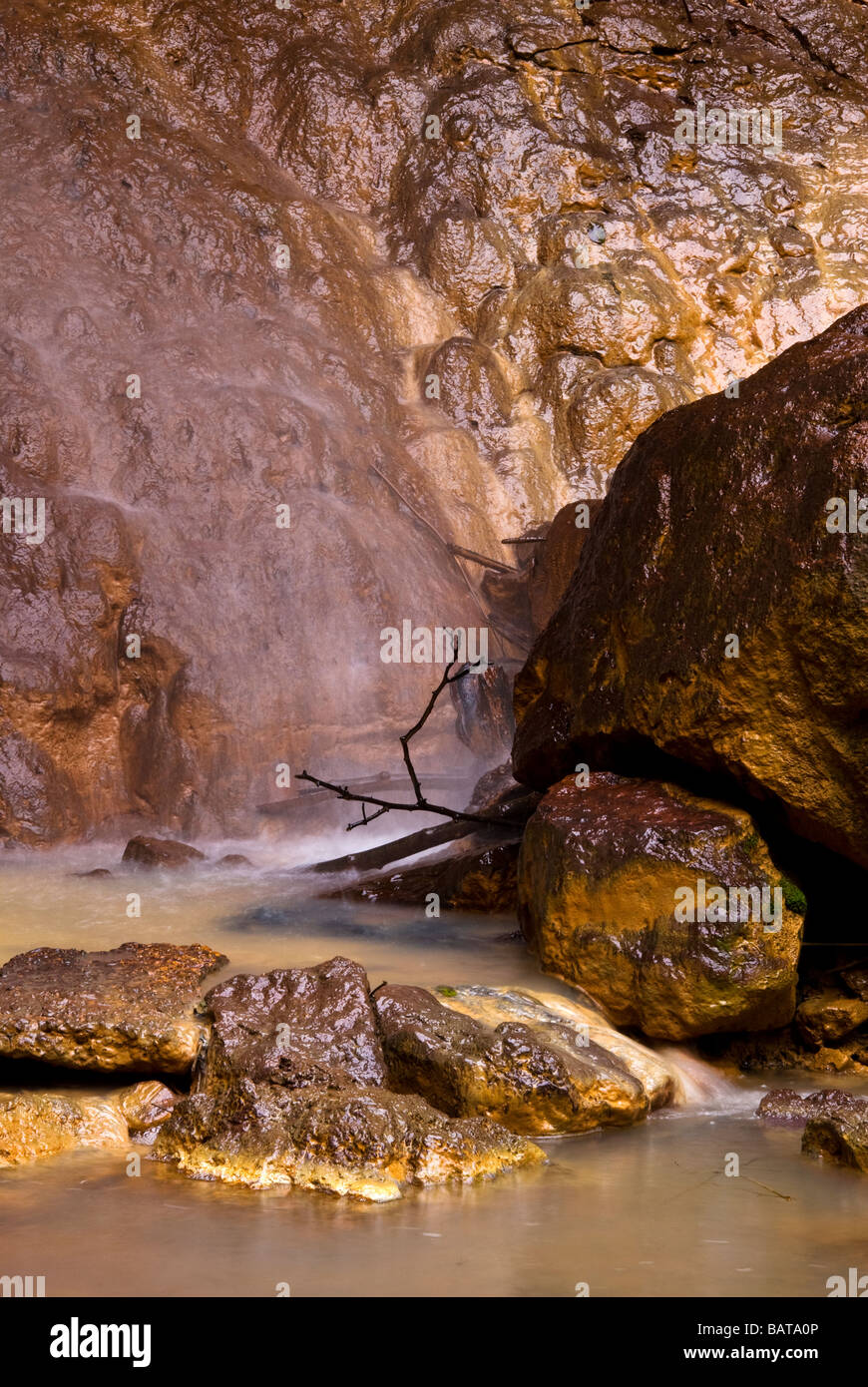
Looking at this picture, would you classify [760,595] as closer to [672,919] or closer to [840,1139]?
[672,919]

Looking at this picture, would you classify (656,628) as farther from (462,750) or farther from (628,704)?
(462,750)

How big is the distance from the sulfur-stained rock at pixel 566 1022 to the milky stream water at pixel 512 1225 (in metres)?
0.11

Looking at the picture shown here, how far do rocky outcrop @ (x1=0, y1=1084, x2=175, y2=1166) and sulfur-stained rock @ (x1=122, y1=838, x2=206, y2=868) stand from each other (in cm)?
409

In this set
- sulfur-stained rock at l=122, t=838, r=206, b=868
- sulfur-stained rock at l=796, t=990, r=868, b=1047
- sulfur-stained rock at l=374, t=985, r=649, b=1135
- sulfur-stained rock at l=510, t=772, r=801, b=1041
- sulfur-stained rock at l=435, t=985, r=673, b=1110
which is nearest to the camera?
sulfur-stained rock at l=374, t=985, r=649, b=1135

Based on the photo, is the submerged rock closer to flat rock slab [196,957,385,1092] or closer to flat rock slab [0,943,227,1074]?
flat rock slab [196,957,385,1092]

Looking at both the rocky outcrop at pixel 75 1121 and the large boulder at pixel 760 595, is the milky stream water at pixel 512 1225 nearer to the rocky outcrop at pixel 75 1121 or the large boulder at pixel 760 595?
the rocky outcrop at pixel 75 1121

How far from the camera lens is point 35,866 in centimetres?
915

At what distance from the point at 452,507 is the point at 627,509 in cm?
995

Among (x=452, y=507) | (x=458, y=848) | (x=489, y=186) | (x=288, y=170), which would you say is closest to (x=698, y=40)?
(x=489, y=186)

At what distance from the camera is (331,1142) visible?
3.81 meters

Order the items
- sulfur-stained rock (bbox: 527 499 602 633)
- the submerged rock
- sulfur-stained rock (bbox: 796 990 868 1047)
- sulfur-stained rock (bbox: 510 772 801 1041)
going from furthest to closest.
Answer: sulfur-stained rock (bbox: 527 499 602 633) < the submerged rock < sulfur-stained rock (bbox: 796 990 868 1047) < sulfur-stained rock (bbox: 510 772 801 1041)

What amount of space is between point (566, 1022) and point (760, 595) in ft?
5.61

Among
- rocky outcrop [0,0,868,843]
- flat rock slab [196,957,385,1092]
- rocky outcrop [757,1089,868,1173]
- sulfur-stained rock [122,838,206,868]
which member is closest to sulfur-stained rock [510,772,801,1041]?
rocky outcrop [757,1089,868,1173]

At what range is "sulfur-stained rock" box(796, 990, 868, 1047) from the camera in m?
5.16
